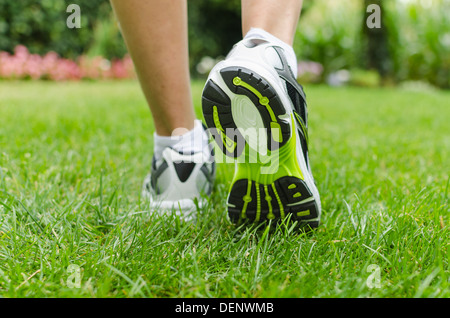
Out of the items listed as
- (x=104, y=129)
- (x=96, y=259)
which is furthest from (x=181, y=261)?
(x=104, y=129)

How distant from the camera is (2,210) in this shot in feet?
3.40

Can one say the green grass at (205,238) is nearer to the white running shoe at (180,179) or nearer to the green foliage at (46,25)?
the white running shoe at (180,179)

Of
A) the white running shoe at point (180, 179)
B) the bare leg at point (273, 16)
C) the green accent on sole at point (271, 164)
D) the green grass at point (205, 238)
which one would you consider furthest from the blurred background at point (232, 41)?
the green accent on sole at point (271, 164)

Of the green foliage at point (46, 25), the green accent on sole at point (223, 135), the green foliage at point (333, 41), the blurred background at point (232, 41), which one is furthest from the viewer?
the green foliage at point (333, 41)

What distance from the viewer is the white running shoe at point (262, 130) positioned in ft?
2.81

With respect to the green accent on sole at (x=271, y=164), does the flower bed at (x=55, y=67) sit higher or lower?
higher

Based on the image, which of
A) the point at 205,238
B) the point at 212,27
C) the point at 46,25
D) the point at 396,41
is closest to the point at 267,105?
the point at 205,238

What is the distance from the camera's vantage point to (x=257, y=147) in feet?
2.99

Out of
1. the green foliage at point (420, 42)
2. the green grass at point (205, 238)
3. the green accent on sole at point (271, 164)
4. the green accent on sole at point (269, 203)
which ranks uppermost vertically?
the green foliage at point (420, 42)

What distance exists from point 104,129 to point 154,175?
3.77 feet

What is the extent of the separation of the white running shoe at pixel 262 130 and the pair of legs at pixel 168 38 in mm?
94

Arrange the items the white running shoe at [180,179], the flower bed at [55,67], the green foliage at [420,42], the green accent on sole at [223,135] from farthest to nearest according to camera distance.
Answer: the green foliage at [420,42], the flower bed at [55,67], the white running shoe at [180,179], the green accent on sole at [223,135]
